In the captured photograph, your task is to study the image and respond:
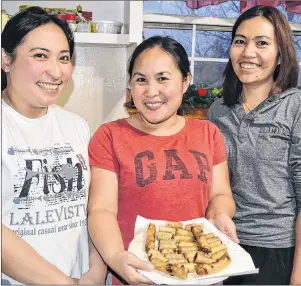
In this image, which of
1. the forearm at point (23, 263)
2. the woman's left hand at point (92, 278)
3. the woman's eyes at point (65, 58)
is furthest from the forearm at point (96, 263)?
the woman's eyes at point (65, 58)

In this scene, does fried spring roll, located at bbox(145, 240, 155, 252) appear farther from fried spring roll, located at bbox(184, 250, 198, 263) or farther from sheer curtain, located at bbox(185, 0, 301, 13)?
sheer curtain, located at bbox(185, 0, 301, 13)

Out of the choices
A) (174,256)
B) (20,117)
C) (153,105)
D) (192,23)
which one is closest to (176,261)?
(174,256)

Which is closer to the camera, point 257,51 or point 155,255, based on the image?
point 155,255

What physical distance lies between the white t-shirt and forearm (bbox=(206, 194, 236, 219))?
338 mm

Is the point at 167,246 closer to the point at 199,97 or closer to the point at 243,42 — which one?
the point at 243,42

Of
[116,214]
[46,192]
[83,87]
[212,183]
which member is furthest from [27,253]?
[83,87]

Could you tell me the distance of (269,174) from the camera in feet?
4.57

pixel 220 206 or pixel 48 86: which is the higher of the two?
pixel 48 86

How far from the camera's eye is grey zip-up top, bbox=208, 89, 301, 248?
54.6 inches

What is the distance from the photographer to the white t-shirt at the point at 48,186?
1112 millimetres

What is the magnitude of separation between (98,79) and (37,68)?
140cm

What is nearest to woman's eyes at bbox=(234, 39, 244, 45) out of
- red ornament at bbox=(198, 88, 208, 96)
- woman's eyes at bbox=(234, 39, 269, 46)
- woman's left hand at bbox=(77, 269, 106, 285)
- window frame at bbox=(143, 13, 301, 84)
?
woman's eyes at bbox=(234, 39, 269, 46)

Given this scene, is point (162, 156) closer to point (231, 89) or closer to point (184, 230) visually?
point (184, 230)

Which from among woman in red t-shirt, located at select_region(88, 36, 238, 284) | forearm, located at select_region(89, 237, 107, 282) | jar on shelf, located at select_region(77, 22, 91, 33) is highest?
jar on shelf, located at select_region(77, 22, 91, 33)
